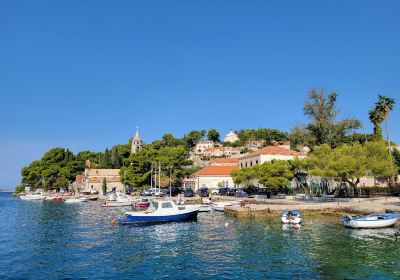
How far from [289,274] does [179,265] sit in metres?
6.38

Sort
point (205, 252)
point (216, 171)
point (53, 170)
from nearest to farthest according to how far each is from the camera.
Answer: point (205, 252) → point (216, 171) → point (53, 170)

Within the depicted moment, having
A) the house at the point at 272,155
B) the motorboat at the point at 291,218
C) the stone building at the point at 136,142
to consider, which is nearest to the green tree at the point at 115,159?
the stone building at the point at 136,142

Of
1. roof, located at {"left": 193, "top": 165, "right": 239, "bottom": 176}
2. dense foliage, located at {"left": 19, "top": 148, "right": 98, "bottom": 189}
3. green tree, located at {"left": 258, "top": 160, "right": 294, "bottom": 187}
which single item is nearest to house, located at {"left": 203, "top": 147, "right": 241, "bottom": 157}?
dense foliage, located at {"left": 19, "top": 148, "right": 98, "bottom": 189}

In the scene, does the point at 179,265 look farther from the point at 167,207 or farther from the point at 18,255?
the point at 167,207

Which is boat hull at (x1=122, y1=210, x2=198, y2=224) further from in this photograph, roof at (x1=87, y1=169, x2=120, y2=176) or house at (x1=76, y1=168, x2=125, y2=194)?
roof at (x1=87, y1=169, x2=120, y2=176)

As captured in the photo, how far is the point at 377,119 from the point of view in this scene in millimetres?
69812

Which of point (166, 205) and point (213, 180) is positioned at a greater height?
point (213, 180)

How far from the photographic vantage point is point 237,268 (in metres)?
19.9

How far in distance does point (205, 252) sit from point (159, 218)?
55.7ft

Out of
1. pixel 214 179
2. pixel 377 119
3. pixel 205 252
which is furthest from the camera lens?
pixel 214 179

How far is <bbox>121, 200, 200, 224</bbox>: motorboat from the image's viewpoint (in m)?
39.7

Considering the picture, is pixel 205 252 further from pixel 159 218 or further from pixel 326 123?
pixel 326 123

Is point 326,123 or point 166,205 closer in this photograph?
point 166,205

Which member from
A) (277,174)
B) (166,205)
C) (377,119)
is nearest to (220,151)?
(377,119)
